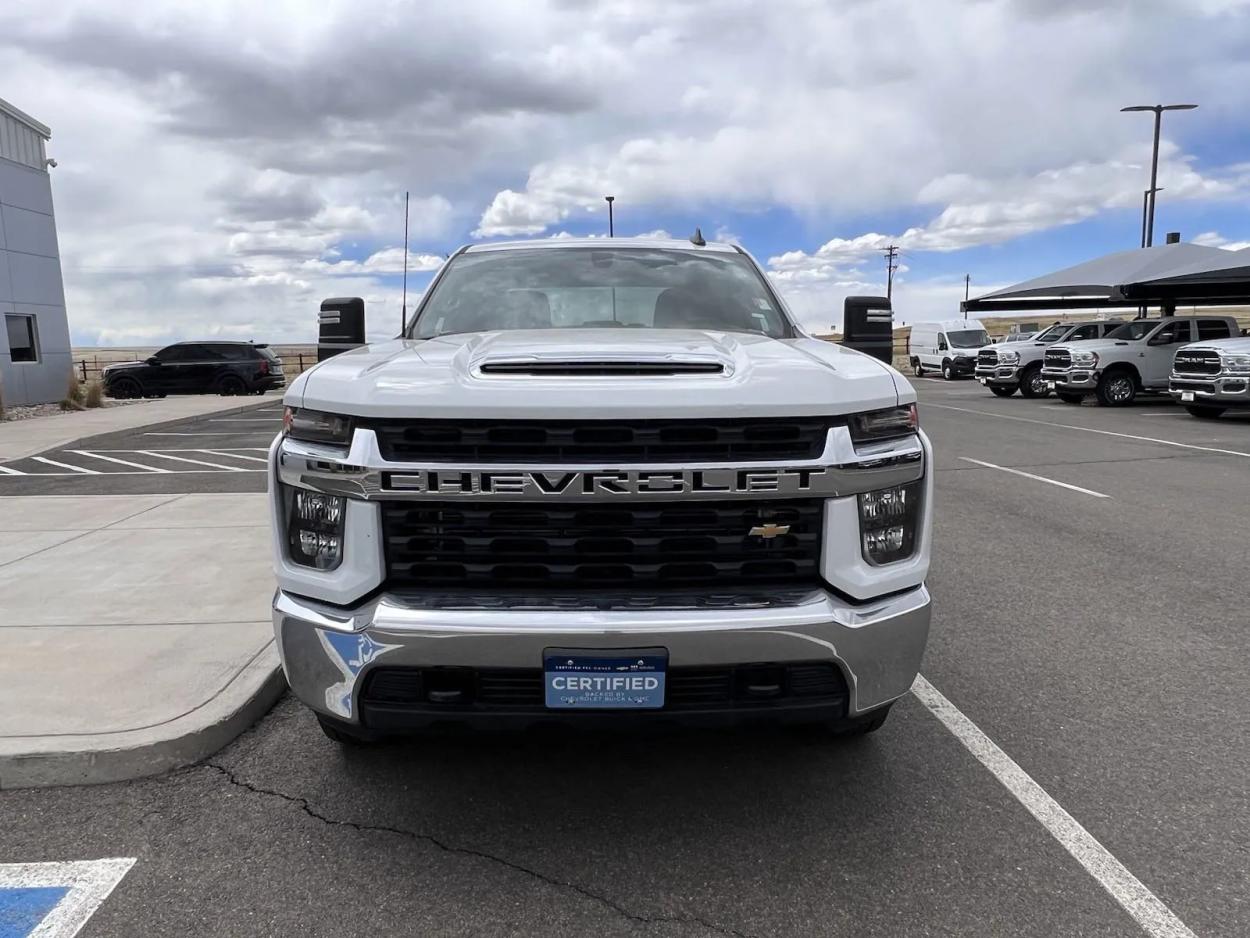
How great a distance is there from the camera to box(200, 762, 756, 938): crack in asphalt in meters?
2.44

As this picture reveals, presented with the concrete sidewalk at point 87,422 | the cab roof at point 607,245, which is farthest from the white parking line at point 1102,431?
the concrete sidewalk at point 87,422

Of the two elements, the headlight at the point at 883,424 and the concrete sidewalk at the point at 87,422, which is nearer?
the headlight at the point at 883,424

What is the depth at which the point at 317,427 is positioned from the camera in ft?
8.79

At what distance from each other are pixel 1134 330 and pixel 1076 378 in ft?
6.84

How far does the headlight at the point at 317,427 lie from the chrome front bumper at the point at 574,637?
47 centimetres

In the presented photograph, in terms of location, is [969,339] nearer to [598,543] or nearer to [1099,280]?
[1099,280]

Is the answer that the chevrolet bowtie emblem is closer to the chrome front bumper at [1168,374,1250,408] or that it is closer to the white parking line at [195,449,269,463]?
the white parking line at [195,449,269,463]

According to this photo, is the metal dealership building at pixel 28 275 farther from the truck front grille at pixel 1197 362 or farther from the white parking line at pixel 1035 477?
the truck front grille at pixel 1197 362

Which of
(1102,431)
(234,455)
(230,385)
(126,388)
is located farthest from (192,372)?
(1102,431)

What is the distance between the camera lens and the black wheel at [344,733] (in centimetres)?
279

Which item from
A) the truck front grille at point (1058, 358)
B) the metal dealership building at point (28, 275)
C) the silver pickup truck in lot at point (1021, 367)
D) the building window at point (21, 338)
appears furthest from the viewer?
the silver pickup truck in lot at point (1021, 367)

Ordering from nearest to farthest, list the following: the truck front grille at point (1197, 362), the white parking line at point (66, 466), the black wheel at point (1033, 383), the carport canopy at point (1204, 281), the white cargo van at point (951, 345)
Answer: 1. the white parking line at point (66, 466)
2. the truck front grille at point (1197, 362)
3. the carport canopy at point (1204, 281)
4. the black wheel at point (1033, 383)
5. the white cargo van at point (951, 345)

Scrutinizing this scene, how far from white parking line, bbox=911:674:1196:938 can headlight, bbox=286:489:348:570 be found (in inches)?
92.0

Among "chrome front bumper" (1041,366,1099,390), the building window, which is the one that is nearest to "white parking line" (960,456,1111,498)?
"chrome front bumper" (1041,366,1099,390)
